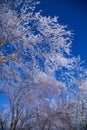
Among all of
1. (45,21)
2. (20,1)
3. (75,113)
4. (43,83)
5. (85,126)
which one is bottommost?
(85,126)

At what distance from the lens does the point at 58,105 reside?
65.0 feet

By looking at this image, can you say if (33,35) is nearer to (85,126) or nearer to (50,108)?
(50,108)

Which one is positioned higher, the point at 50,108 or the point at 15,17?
the point at 15,17

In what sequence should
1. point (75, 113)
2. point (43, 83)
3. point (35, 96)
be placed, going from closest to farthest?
point (43, 83) → point (35, 96) → point (75, 113)

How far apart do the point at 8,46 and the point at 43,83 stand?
245 inches

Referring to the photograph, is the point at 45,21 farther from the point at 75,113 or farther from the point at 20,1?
the point at 75,113

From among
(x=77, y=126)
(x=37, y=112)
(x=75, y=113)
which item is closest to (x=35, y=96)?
(x=37, y=112)

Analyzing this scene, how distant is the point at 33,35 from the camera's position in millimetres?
10195

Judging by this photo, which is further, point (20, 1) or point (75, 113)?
point (75, 113)

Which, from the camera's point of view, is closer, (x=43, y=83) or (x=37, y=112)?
(x=43, y=83)

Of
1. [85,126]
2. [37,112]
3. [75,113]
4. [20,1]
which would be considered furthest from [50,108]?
[20,1]

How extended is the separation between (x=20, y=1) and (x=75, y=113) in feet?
43.8

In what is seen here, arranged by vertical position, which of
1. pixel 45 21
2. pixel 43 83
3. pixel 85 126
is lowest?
pixel 85 126

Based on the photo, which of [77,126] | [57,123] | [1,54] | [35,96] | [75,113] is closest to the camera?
[1,54]
